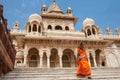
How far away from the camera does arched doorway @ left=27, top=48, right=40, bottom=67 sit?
866 inches

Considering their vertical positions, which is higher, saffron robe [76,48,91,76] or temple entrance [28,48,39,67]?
temple entrance [28,48,39,67]

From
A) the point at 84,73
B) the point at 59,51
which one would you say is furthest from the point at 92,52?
the point at 84,73

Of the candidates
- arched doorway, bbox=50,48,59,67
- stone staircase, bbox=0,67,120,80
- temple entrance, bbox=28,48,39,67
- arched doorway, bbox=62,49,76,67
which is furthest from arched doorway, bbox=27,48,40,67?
stone staircase, bbox=0,67,120,80

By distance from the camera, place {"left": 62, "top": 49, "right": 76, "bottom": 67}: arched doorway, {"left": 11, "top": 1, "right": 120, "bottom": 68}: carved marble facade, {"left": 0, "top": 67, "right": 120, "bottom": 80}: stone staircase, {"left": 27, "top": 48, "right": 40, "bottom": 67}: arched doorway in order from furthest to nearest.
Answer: {"left": 62, "top": 49, "right": 76, "bottom": 67}: arched doorway, {"left": 27, "top": 48, "right": 40, "bottom": 67}: arched doorway, {"left": 11, "top": 1, "right": 120, "bottom": 68}: carved marble facade, {"left": 0, "top": 67, "right": 120, "bottom": 80}: stone staircase

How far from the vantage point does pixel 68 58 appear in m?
23.1

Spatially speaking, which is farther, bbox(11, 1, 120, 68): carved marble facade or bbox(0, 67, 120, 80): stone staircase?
bbox(11, 1, 120, 68): carved marble facade

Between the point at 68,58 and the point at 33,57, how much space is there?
4.89m

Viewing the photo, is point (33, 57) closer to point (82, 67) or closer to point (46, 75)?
point (46, 75)

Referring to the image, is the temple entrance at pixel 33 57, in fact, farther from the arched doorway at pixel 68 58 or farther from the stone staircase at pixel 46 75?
the stone staircase at pixel 46 75

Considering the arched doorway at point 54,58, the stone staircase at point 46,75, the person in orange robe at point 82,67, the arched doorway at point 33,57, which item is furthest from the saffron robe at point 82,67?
the arched doorway at point 33,57

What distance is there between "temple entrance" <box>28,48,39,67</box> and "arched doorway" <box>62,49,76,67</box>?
3.75m

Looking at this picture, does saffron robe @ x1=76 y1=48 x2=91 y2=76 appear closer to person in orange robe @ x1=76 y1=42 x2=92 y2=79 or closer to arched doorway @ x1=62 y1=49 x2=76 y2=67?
person in orange robe @ x1=76 y1=42 x2=92 y2=79

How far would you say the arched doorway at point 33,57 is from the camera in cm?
2200

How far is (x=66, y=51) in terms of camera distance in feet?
75.9
